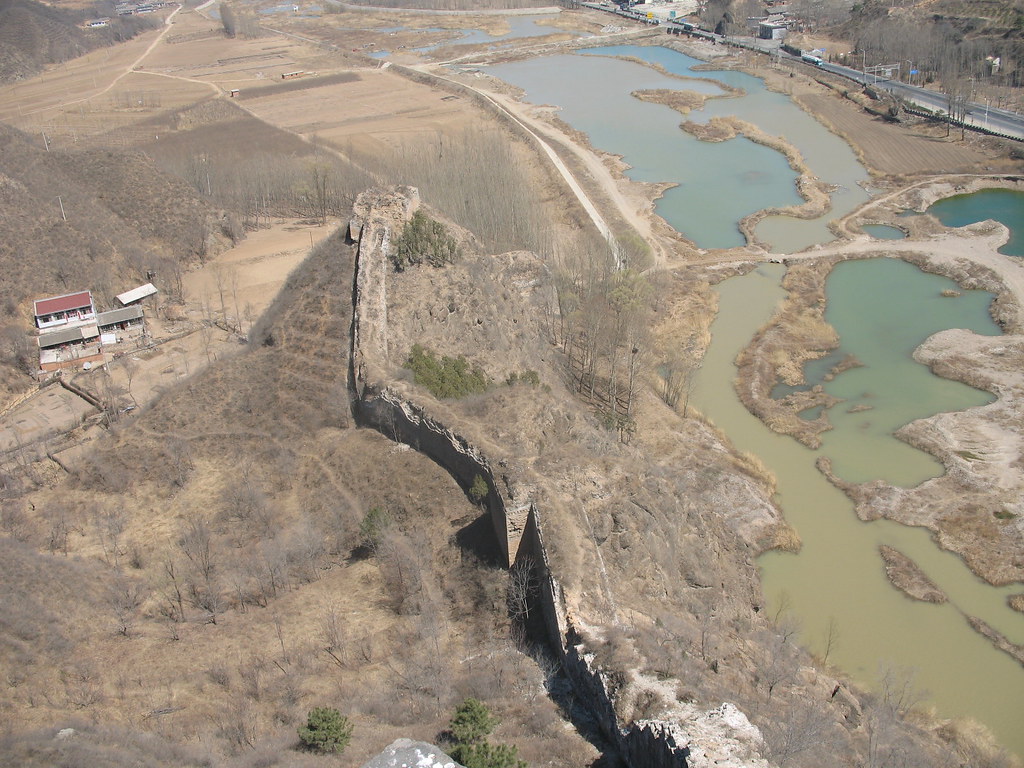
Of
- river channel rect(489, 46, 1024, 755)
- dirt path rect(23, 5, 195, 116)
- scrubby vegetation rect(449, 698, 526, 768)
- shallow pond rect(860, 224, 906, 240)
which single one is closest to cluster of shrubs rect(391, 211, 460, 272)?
river channel rect(489, 46, 1024, 755)

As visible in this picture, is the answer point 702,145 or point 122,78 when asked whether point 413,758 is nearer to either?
point 702,145

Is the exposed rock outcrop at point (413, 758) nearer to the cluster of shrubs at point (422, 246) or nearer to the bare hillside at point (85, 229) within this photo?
the cluster of shrubs at point (422, 246)

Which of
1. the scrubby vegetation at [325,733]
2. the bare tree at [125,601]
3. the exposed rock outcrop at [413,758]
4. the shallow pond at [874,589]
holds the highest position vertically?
the exposed rock outcrop at [413,758]

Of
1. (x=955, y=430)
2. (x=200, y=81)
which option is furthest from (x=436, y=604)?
(x=200, y=81)

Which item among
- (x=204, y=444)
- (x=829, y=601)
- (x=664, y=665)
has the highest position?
(x=664, y=665)

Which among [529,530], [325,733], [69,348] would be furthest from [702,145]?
[325,733]

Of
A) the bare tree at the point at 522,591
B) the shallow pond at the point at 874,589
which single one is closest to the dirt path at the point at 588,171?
the shallow pond at the point at 874,589

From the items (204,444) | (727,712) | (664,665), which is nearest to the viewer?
(727,712)

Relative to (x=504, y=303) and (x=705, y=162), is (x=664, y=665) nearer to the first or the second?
(x=504, y=303)
